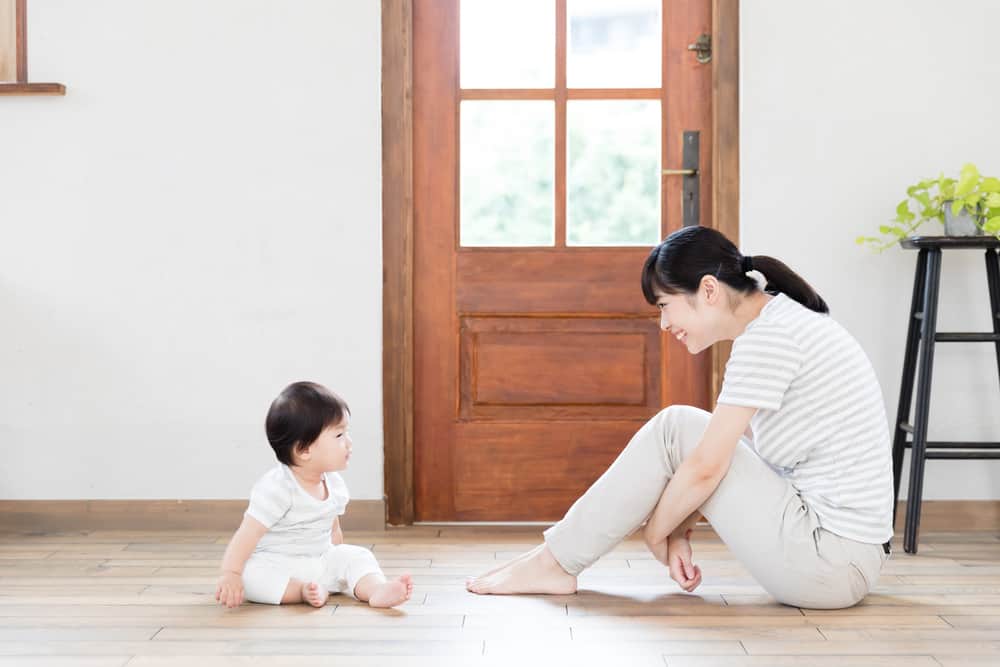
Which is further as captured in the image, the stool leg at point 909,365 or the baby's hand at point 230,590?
the stool leg at point 909,365

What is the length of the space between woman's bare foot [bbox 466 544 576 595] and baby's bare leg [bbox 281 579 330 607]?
0.31 meters

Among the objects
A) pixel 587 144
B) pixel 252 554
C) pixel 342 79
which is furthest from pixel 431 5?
pixel 252 554

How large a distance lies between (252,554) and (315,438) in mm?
274

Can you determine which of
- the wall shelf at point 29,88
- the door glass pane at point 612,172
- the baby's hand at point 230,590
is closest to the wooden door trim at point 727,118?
the door glass pane at point 612,172

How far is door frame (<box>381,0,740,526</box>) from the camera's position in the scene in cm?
300

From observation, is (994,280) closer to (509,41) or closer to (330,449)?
(509,41)

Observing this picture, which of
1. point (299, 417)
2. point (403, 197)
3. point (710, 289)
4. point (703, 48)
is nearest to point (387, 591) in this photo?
point (299, 417)

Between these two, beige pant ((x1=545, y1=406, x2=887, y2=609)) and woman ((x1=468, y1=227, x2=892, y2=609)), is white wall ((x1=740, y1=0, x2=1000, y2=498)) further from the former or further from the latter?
beige pant ((x1=545, y1=406, x2=887, y2=609))

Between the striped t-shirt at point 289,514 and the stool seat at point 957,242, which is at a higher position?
the stool seat at point 957,242

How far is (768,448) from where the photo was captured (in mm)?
2096

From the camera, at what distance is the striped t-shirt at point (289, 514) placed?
2156 millimetres

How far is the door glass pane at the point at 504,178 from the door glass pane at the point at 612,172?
0.22 feet

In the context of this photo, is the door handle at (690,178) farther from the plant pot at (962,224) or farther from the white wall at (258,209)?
the plant pot at (962,224)

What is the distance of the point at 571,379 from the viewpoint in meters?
3.07
